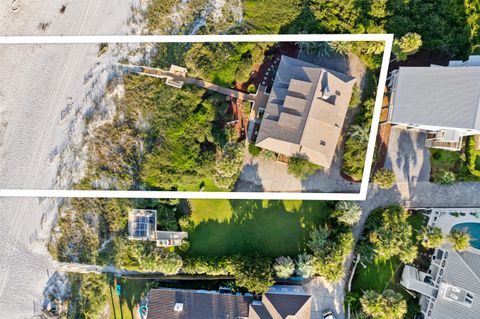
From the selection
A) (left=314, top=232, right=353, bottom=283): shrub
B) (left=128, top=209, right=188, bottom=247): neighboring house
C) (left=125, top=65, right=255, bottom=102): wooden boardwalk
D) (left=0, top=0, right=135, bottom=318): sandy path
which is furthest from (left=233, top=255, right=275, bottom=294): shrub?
(left=0, top=0, right=135, bottom=318): sandy path

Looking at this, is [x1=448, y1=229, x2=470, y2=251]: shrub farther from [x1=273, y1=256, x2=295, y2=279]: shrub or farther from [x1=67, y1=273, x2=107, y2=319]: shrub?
[x1=67, y1=273, x2=107, y2=319]: shrub

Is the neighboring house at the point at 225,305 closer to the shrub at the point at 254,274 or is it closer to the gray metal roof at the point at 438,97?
the shrub at the point at 254,274

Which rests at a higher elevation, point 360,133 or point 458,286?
point 360,133

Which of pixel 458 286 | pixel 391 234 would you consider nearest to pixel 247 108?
pixel 391 234

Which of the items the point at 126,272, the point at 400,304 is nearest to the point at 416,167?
the point at 400,304

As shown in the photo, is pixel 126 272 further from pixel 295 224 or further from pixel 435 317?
pixel 435 317
